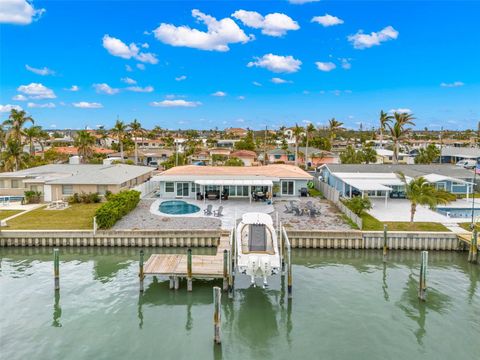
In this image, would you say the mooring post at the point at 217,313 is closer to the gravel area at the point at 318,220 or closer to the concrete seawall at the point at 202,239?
the concrete seawall at the point at 202,239

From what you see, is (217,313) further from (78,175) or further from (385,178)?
(385,178)

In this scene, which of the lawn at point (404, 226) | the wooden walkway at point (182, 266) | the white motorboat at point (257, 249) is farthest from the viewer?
the lawn at point (404, 226)

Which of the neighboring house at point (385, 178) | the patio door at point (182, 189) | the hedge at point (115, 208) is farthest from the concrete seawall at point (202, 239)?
the patio door at point (182, 189)

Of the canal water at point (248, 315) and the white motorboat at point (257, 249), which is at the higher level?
the white motorboat at point (257, 249)

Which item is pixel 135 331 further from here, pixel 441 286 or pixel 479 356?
pixel 441 286

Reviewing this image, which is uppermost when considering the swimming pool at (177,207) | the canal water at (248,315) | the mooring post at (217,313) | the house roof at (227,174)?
the house roof at (227,174)

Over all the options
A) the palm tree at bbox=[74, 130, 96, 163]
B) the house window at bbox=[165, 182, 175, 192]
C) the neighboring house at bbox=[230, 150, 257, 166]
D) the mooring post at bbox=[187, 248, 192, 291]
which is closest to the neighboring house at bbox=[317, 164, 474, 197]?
the house window at bbox=[165, 182, 175, 192]
